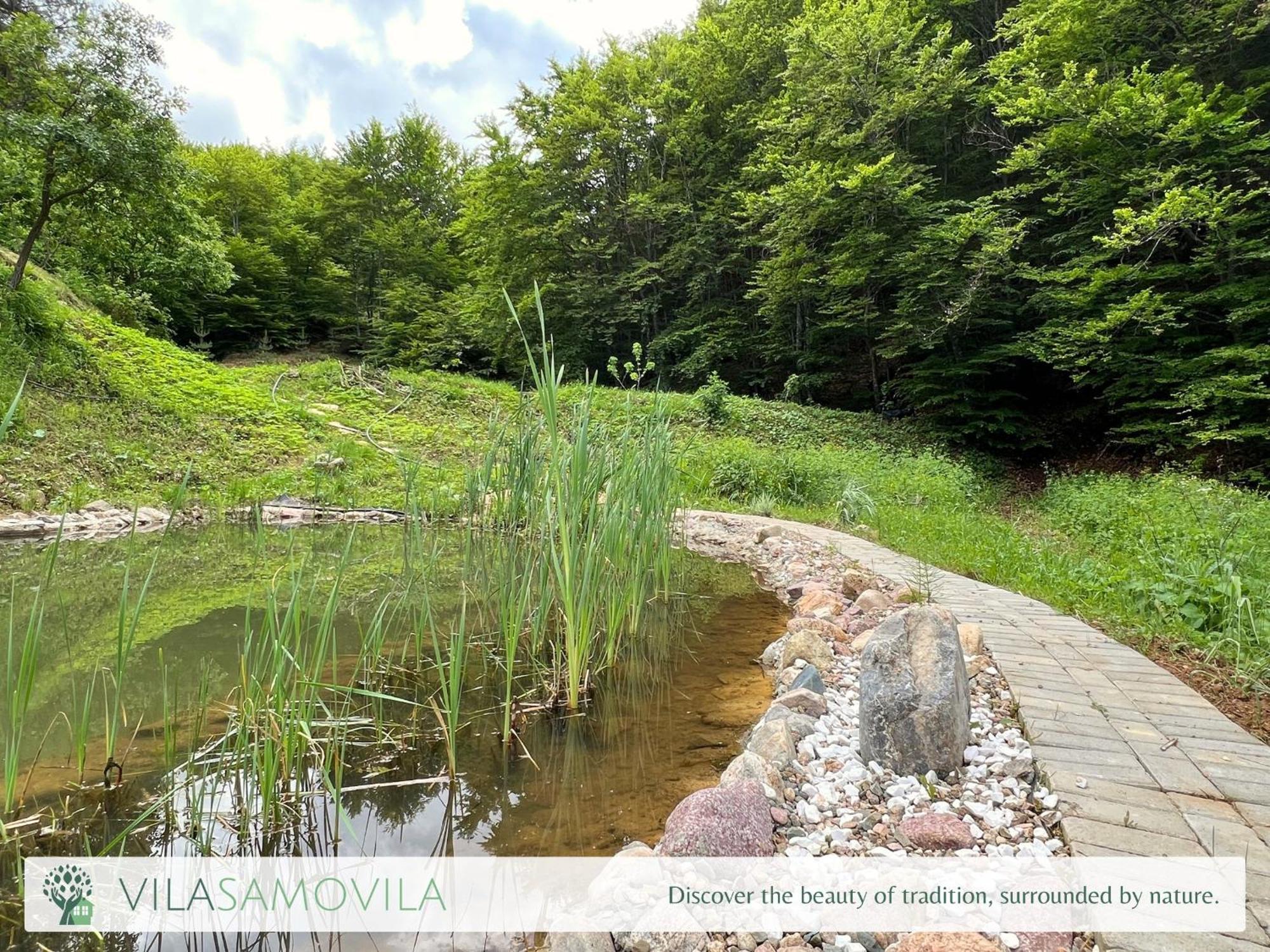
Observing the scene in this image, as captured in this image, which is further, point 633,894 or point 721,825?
point 721,825

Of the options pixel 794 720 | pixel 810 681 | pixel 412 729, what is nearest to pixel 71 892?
pixel 412 729

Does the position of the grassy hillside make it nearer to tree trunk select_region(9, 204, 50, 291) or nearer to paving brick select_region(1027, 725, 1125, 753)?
tree trunk select_region(9, 204, 50, 291)

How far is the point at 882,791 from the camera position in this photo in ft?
5.10

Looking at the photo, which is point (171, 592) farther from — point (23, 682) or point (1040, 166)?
point (1040, 166)

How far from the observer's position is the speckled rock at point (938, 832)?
4.28 ft

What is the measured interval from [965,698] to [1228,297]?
9170 mm

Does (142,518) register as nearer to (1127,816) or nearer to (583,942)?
(583,942)

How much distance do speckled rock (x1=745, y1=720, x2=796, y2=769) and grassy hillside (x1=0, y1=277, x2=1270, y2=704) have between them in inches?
52.3

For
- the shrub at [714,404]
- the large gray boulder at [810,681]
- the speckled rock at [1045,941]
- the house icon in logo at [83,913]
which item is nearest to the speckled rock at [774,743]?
the large gray boulder at [810,681]

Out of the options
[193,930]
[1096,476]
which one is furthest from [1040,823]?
[1096,476]

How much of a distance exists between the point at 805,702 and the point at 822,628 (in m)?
0.84

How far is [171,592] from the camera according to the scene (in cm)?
380

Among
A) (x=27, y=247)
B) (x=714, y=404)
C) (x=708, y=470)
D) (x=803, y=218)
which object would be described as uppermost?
(x=803, y=218)

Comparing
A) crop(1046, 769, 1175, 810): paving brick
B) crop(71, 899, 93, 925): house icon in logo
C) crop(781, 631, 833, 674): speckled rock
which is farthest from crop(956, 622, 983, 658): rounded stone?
crop(71, 899, 93, 925): house icon in logo
